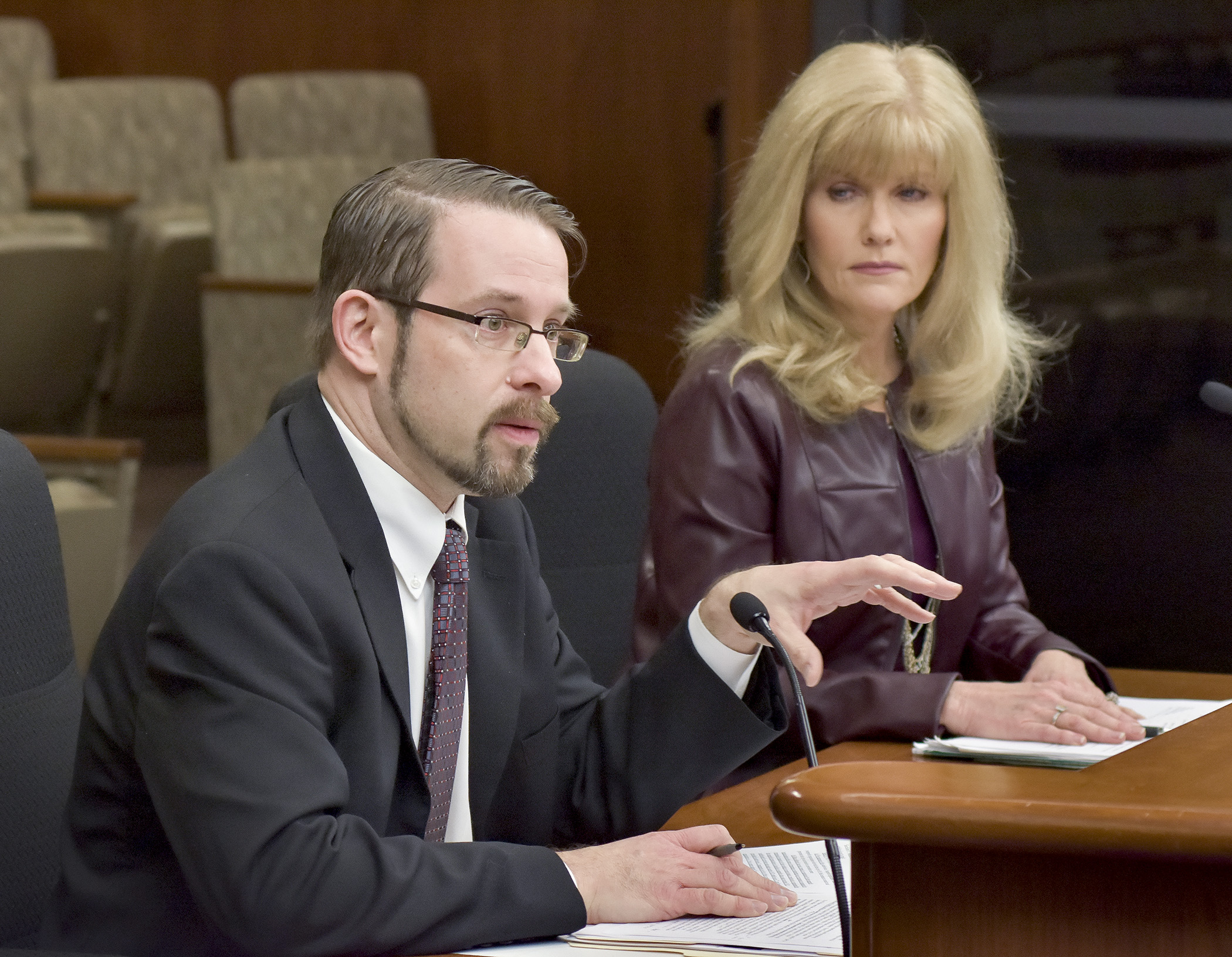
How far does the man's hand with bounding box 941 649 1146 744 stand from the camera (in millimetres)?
1385

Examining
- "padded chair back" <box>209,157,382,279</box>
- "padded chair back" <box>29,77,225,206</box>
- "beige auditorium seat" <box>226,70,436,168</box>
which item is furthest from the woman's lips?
"padded chair back" <box>29,77,225,206</box>

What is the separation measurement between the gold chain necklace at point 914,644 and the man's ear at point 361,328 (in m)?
0.77

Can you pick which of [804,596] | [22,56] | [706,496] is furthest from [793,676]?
[22,56]

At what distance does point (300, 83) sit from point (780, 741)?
387cm

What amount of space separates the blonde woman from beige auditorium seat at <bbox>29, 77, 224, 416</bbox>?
284 centimetres

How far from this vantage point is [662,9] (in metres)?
4.73

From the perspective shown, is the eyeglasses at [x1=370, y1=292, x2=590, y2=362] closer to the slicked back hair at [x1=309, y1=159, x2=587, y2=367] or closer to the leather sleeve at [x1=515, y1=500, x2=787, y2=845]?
the slicked back hair at [x1=309, y1=159, x2=587, y2=367]

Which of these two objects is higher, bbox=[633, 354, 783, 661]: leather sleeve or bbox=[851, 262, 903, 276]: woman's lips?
bbox=[851, 262, 903, 276]: woman's lips

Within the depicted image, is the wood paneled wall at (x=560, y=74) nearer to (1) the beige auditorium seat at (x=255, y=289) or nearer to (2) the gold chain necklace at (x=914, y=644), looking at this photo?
(1) the beige auditorium seat at (x=255, y=289)

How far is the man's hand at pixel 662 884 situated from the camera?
1.02 meters

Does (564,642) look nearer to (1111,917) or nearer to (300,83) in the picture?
(1111,917)

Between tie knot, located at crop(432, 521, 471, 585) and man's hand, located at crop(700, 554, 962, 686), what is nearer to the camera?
man's hand, located at crop(700, 554, 962, 686)

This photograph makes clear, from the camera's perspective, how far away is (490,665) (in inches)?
47.8

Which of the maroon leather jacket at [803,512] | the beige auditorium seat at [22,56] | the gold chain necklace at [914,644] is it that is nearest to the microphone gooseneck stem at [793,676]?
the maroon leather jacket at [803,512]
